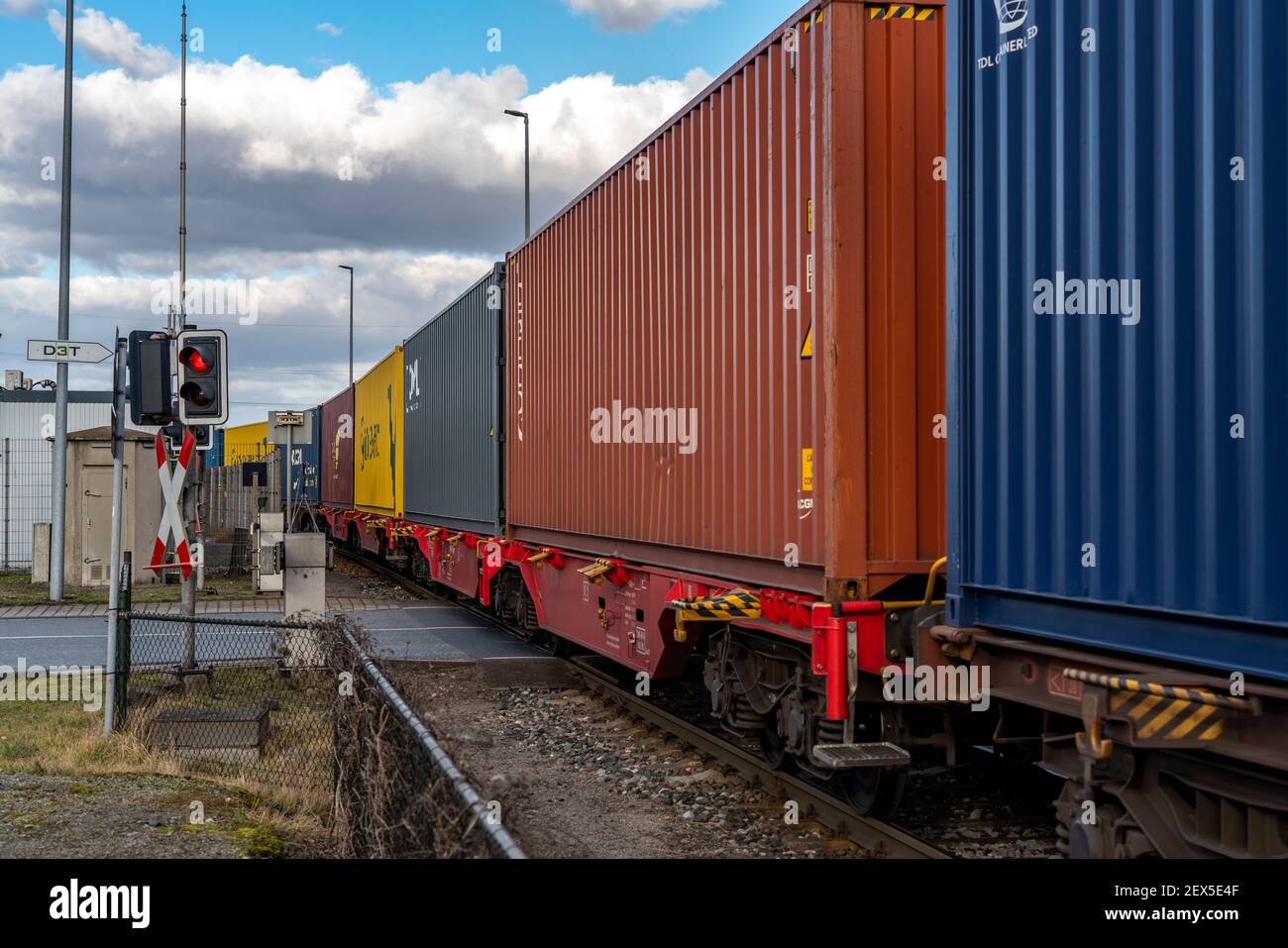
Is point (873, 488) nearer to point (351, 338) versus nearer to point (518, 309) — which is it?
point (518, 309)

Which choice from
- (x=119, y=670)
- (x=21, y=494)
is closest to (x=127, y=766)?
(x=119, y=670)

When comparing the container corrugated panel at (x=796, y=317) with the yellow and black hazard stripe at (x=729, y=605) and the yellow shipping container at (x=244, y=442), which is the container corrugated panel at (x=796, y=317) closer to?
the yellow and black hazard stripe at (x=729, y=605)

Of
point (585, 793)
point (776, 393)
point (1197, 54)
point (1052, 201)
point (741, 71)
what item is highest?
point (741, 71)

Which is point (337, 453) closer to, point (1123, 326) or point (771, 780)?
point (771, 780)

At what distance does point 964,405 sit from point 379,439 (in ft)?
57.7

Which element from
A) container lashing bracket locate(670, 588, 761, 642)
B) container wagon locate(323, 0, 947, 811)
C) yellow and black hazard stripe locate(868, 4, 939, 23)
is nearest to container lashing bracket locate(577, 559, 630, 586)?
container wagon locate(323, 0, 947, 811)

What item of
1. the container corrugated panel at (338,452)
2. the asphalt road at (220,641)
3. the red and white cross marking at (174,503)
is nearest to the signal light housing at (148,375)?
the red and white cross marking at (174,503)

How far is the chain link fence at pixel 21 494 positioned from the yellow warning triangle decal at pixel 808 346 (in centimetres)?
2033

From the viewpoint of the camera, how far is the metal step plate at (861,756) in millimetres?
5141

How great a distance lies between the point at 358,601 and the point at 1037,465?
14486 millimetres

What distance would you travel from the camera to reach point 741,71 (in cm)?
684

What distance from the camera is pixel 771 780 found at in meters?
6.71
